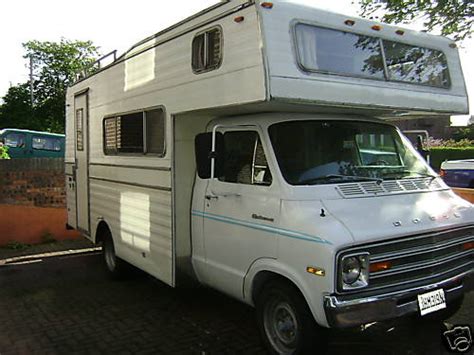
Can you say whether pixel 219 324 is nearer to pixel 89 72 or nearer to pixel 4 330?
pixel 4 330

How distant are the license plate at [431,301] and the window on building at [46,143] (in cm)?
1499

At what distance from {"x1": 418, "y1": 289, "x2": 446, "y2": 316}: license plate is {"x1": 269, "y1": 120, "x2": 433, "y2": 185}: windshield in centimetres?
102

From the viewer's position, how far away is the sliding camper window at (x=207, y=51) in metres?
4.21

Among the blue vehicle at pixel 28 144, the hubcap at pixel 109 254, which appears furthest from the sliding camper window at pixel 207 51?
the blue vehicle at pixel 28 144

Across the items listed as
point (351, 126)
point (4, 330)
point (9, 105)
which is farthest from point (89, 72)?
point (9, 105)

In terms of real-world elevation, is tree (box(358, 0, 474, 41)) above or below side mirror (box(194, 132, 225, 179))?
above

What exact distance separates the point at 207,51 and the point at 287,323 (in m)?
2.39

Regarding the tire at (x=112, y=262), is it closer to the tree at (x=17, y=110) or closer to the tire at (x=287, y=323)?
the tire at (x=287, y=323)

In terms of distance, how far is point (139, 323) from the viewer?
5062 millimetres

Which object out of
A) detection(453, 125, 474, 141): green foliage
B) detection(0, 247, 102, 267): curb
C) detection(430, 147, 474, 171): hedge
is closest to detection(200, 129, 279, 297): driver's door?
detection(0, 247, 102, 267): curb

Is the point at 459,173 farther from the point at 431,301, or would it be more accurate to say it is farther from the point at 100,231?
the point at 431,301

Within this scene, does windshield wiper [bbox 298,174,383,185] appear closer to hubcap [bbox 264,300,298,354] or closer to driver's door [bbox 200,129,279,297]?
driver's door [bbox 200,129,279,297]

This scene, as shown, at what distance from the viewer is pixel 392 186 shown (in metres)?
4.18

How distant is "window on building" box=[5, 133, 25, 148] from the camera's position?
52.6ft
